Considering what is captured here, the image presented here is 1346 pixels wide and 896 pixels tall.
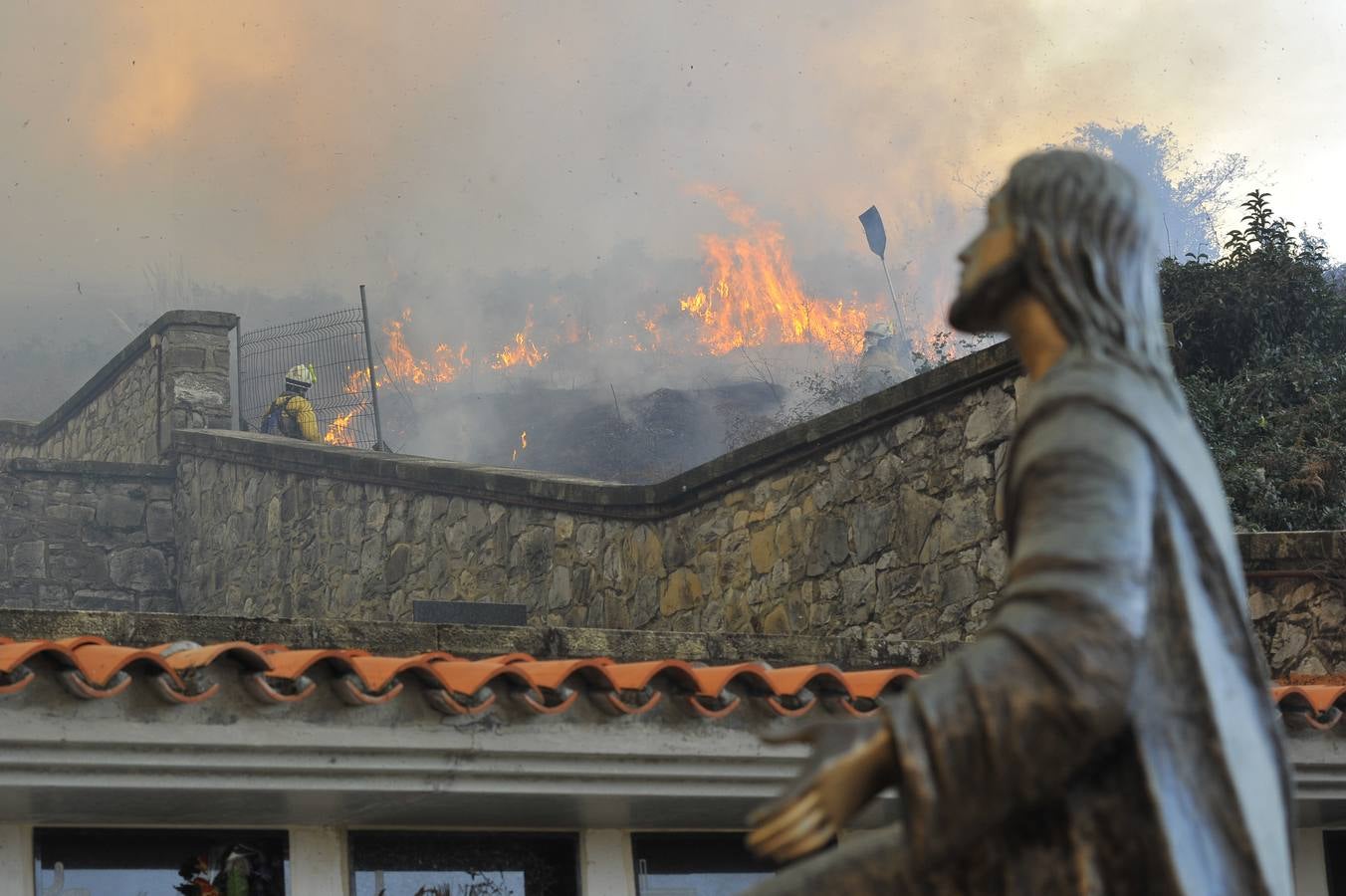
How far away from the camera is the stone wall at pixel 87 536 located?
14859 mm

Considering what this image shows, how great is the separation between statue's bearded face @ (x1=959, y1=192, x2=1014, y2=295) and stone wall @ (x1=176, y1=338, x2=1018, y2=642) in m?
6.10

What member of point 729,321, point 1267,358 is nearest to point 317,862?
point 1267,358

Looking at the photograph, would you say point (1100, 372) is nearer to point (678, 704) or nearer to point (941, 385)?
point (678, 704)

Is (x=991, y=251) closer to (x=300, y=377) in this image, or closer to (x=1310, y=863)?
(x=1310, y=863)

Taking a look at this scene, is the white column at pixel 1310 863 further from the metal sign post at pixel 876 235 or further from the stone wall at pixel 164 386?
the metal sign post at pixel 876 235

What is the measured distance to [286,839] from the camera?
Result: 235 inches

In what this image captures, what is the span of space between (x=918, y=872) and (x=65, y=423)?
17.3 metres

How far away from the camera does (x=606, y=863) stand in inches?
251

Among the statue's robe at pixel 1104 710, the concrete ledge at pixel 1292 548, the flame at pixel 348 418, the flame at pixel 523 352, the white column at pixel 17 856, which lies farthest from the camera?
the flame at pixel 523 352

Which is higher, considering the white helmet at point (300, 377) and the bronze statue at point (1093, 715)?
the white helmet at point (300, 377)

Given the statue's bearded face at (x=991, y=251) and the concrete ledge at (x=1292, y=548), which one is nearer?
the statue's bearded face at (x=991, y=251)

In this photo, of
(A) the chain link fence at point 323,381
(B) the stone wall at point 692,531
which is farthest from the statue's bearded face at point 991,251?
(A) the chain link fence at point 323,381

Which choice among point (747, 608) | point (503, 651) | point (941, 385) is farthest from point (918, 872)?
point (747, 608)

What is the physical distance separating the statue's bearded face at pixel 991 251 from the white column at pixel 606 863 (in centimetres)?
394
